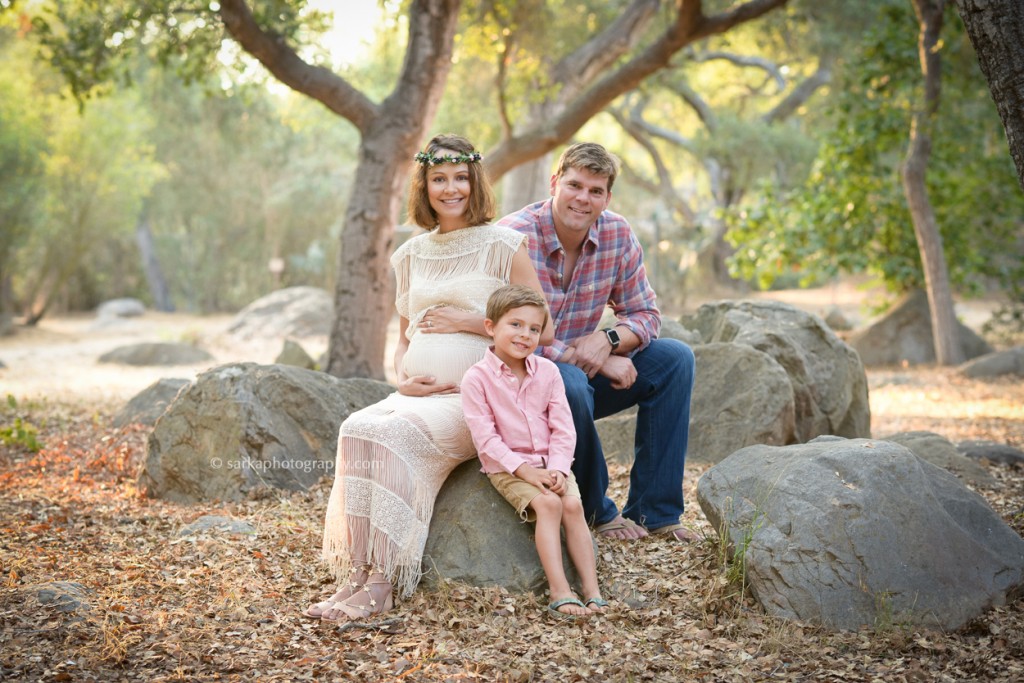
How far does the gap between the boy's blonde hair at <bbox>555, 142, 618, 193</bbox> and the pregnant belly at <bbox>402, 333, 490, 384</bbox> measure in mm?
838

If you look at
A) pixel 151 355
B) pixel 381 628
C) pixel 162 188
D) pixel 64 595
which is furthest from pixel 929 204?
pixel 162 188

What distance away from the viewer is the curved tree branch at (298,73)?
25.6 feet

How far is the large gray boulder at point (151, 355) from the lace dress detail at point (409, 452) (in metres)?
9.88

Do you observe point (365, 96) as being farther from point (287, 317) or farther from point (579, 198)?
point (287, 317)

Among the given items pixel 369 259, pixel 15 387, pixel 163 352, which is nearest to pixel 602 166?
pixel 369 259

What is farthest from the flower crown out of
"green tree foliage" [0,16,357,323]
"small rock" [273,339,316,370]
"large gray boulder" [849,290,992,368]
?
"green tree foliage" [0,16,357,323]

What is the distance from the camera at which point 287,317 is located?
16516 millimetres

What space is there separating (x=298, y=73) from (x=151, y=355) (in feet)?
20.3

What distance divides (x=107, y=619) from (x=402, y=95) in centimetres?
592

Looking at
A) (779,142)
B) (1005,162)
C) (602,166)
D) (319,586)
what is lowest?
(319,586)

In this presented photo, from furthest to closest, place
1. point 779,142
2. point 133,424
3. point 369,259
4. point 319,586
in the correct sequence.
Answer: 1. point 779,142
2. point 369,259
3. point 133,424
4. point 319,586

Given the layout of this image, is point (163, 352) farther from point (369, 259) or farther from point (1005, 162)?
point (1005, 162)

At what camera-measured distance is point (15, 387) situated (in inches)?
388

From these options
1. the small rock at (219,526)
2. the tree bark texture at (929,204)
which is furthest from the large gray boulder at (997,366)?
the small rock at (219,526)
